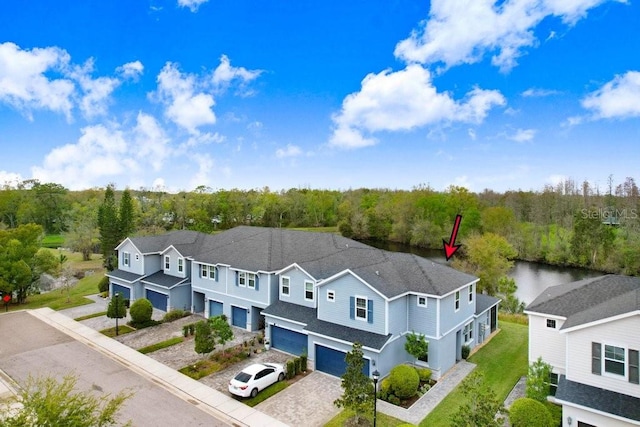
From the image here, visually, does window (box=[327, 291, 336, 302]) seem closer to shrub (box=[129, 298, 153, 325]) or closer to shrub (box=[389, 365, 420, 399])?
shrub (box=[389, 365, 420, 399])

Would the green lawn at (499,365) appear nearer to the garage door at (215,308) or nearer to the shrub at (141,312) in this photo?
the garage door at (215,308)

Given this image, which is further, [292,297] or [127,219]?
[127,219]

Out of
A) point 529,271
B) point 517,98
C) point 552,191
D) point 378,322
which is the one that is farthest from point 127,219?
point 552,191

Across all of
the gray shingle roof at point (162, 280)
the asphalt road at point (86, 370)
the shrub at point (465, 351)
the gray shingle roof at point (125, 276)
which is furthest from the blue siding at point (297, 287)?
the gray shingle roof at point (125, 276)

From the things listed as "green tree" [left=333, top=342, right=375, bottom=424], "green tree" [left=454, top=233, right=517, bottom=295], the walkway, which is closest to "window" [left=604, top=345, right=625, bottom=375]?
the walkway

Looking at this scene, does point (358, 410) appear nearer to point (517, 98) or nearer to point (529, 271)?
point (517, 98)
